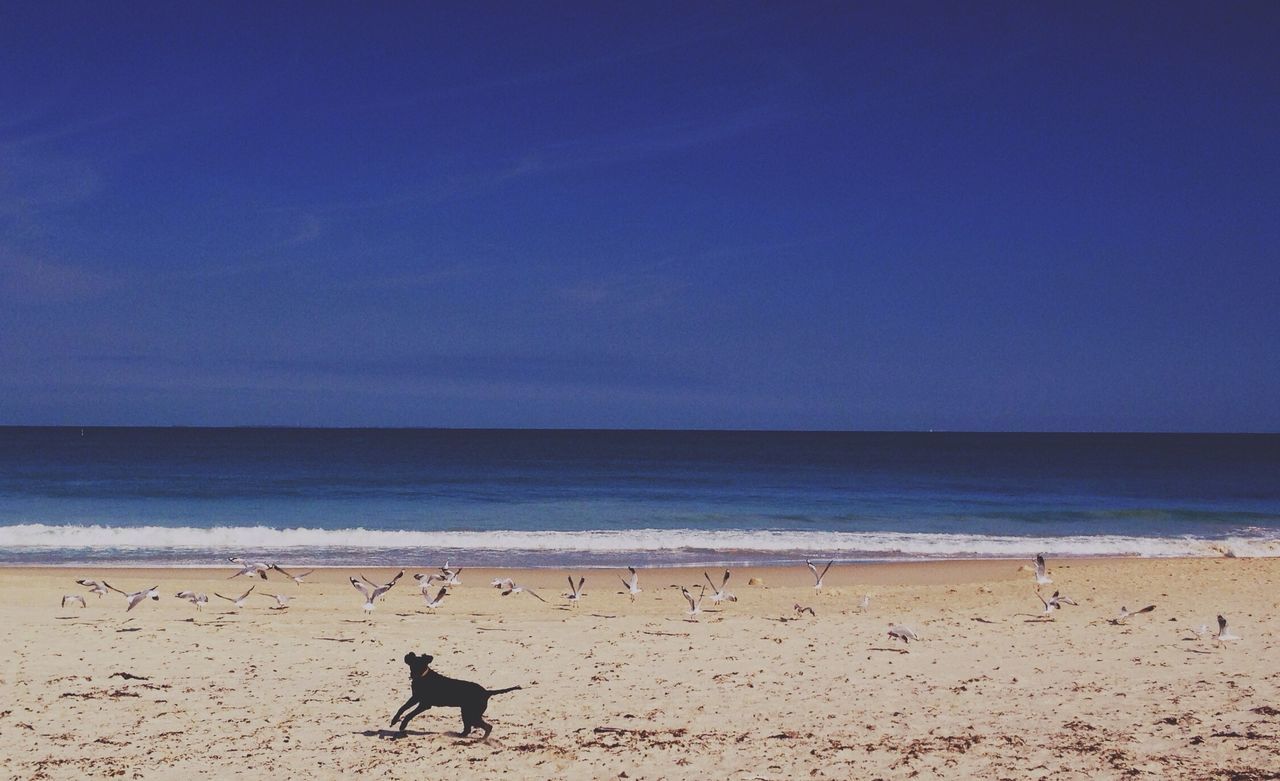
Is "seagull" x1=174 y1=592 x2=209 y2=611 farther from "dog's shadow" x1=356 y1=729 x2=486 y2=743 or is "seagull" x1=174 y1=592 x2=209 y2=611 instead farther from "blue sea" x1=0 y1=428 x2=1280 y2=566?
"blue sea" x1=0 y1=428 x2=1280 y2=566

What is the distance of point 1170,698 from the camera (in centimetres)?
749

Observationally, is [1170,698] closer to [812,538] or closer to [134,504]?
[812,538]

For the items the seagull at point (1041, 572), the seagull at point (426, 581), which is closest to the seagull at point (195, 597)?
the seagull at point (426, 581)

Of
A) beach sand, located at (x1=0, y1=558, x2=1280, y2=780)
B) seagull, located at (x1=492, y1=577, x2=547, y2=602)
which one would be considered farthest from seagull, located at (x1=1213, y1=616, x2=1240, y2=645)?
seagull, located at (x1=492, y1=577, x2=547, y2=602)

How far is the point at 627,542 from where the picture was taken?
961 inches

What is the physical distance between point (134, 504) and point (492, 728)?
3182cm

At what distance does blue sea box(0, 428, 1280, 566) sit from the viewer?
22.9 metres

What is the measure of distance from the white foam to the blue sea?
0.24 feet

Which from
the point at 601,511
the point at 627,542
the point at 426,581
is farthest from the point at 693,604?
the point at 601,511

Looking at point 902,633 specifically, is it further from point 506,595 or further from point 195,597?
point 195,597

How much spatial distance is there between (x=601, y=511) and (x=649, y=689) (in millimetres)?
25359

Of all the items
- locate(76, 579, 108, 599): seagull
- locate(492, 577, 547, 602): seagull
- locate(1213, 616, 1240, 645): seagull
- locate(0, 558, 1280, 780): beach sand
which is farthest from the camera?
locate(492, 577, 547, 602): seagull

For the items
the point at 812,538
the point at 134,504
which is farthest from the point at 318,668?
the point at 134,504

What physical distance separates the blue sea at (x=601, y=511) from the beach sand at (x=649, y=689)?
8.63m
